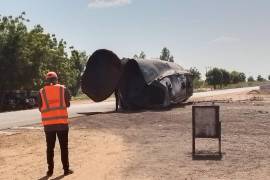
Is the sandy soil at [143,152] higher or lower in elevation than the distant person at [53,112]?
lower

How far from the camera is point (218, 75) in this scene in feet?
422

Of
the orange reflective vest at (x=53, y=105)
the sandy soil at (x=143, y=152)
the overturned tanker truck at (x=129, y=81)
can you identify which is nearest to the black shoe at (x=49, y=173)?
the sandy soil at (x=143, y=152)

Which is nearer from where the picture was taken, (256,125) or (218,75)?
(256,125)

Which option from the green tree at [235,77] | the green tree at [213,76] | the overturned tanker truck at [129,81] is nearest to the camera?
the overturned tanker truck at [129,81]

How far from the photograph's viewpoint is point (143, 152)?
11.7 metres

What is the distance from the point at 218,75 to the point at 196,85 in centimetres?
790

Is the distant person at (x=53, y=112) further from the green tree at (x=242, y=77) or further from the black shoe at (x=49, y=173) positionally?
the green tree at (x=242, y=77)

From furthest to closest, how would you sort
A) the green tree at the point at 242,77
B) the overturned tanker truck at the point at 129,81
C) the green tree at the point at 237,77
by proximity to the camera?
the green tree at the point at 242,77 → the green tree at the point at 237,77 → the overturned tanker truck at the point at 129,81

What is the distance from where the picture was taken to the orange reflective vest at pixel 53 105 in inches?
376

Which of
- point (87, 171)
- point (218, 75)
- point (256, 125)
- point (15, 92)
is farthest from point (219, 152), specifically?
point (218, 75)

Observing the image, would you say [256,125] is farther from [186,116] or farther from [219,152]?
[219,152]

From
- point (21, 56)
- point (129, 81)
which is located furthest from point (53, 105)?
point (21, 56)

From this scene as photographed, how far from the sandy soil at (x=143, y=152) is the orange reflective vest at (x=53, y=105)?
41.4 inches

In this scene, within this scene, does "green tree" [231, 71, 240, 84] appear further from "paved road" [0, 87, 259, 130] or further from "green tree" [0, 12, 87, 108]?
"paved road" [0, 87, 259, 130]
